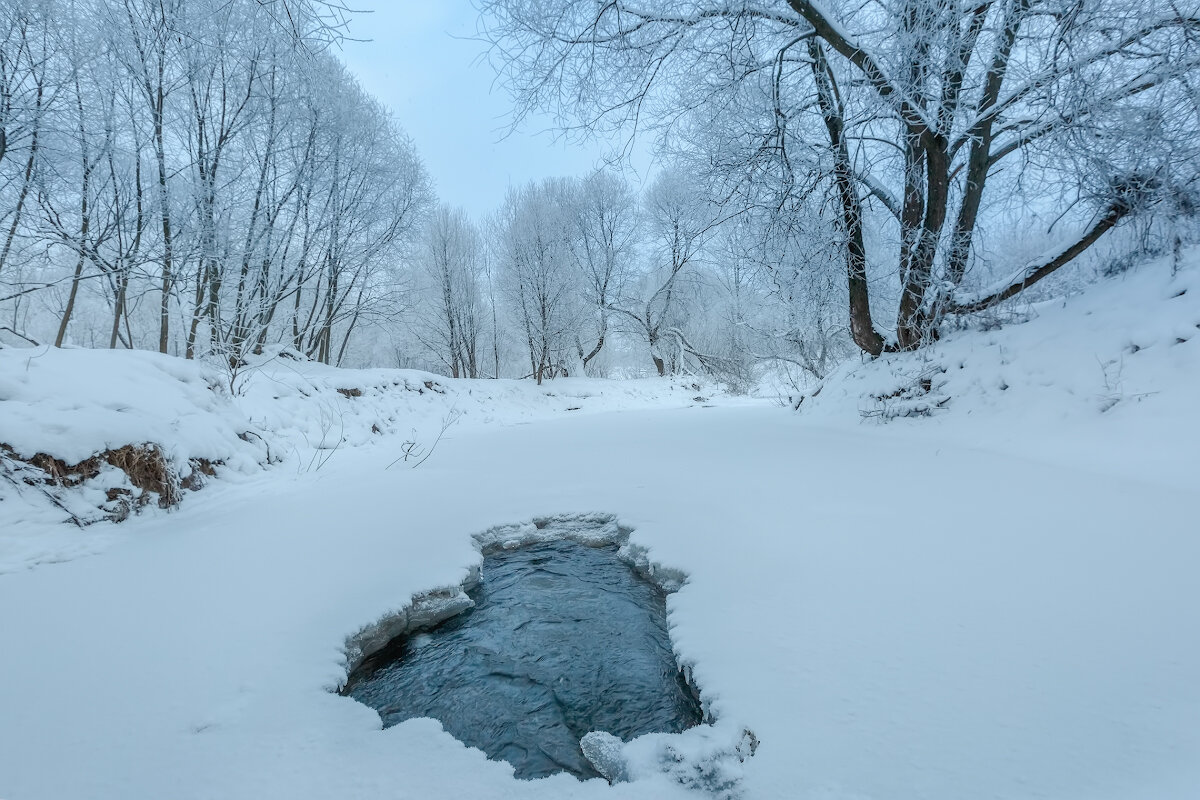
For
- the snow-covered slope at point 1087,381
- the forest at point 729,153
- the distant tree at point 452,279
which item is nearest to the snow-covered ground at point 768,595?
the snow-covered slope at point 1087,381

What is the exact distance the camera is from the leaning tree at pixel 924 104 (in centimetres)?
357

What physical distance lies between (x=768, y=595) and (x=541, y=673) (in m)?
0.99

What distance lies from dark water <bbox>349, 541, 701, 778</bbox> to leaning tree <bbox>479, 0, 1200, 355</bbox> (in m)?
4.19

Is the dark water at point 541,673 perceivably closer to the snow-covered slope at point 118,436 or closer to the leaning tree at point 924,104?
the snow-covered slope at point 118,436

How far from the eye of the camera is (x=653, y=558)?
2.43 meters

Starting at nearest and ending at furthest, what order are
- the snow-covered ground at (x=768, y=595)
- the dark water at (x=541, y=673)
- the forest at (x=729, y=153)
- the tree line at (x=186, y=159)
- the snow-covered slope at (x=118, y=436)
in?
the snow-covered ground at (x=768, y=595)
the dark water at (x=541, y=673)
the snow-covered slope at (x=118, y=436)
the forest at (x=729, y=153)
the tree line at (x=186, y=159)

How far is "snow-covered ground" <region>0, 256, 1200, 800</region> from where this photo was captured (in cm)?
112

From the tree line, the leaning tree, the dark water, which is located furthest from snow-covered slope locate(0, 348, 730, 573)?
the leaning tree

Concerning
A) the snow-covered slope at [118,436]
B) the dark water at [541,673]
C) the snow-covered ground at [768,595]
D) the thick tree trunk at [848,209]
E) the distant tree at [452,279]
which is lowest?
the dark water at [541,673]

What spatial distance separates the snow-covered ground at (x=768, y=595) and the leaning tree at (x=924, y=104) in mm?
922

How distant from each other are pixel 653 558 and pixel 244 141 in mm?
11202

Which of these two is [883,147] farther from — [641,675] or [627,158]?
[641,675]

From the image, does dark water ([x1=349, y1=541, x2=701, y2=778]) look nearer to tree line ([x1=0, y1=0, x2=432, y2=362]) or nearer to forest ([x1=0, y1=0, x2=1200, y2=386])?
forest ([x1=0, y1=0, x2=1200, y2=386])

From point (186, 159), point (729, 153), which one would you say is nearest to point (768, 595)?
point (729, 153)
